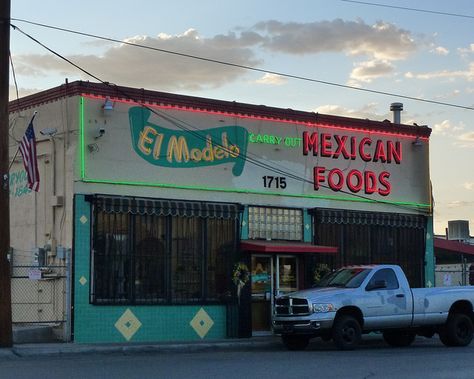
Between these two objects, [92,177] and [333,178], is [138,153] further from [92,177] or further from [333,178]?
[333,178]

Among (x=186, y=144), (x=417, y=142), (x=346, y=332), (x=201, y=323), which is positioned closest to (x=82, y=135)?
(x=186, y=144)

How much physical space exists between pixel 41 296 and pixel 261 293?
19.9 feet

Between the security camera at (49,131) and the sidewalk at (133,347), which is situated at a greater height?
the security camera at (49,131)

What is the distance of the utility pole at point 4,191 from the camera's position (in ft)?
62.3

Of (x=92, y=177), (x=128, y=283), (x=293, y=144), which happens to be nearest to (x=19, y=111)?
(x=92, y=177)

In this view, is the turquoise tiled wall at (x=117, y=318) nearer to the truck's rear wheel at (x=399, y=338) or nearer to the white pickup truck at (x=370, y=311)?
the white pickup truck at (x=370, y=311)

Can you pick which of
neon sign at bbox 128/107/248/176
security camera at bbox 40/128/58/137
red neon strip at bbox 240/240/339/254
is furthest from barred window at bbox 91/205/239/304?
security camera at bbox 40/128/58/137

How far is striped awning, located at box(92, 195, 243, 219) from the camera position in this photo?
21938mm

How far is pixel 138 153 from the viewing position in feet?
74.6

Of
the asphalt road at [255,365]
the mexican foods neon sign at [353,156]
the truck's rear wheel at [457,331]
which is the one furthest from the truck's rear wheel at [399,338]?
the mexican foods neon sign at [353,156]

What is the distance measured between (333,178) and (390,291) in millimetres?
6175

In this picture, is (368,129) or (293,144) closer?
(293,144)

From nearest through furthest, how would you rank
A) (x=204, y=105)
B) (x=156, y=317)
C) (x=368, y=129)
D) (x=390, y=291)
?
(x=390, y=291) < (x=156, y=317) < (x=204, y=105) < (x=368, y=129)

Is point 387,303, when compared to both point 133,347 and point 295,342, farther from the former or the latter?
point 133,347
